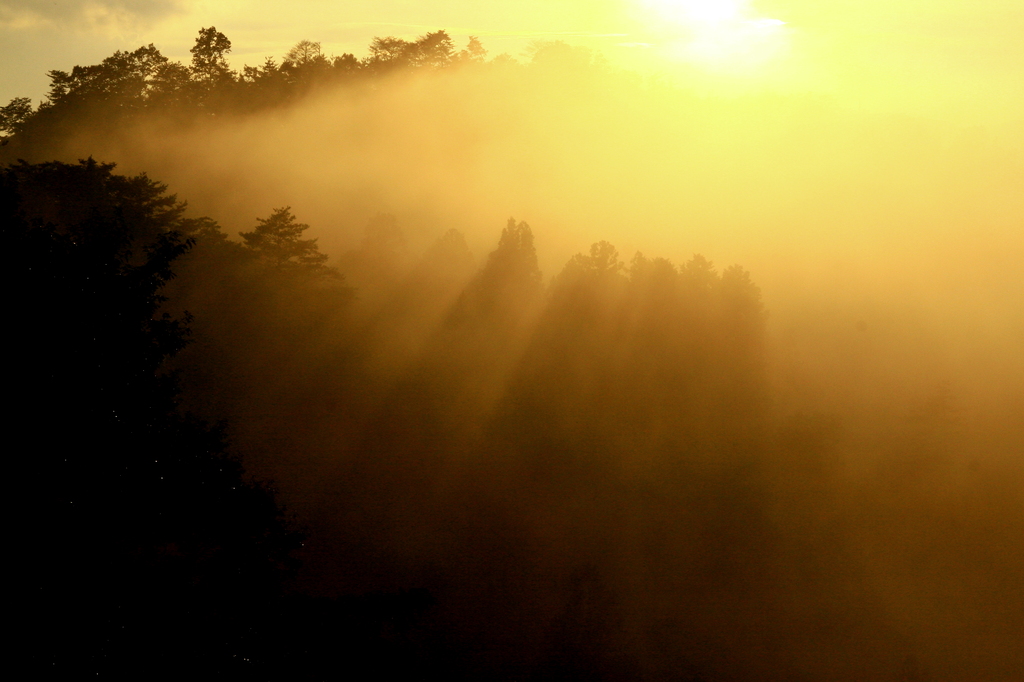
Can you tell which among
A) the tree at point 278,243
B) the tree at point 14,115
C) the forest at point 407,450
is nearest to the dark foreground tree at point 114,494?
the forest at point 407,450

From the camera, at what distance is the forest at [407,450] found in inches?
334

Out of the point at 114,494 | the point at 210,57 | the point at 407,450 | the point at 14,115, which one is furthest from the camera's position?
the point at 210,57

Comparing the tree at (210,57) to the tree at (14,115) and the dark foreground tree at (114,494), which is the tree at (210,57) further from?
the dark foreground tree at (114,494)

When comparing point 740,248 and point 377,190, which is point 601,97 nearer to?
point 740,248

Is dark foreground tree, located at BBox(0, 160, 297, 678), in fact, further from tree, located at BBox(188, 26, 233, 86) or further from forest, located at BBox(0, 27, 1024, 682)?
tree, located at BBox(188, 26, 233, 86)

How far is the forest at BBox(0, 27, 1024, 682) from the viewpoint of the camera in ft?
27.8

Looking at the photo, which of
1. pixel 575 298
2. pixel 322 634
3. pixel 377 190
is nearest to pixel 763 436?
pixel 575 298

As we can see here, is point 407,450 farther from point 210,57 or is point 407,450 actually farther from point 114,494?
point 210,57

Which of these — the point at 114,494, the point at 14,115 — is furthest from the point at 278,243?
the point at 14,115

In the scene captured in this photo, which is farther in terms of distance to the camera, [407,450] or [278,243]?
[278,243]

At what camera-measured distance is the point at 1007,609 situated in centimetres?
3441

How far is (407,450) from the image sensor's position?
1138 inches

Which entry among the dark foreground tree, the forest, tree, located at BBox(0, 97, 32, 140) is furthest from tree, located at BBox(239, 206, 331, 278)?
tree, located at BBox(0, 97, 32, 140)

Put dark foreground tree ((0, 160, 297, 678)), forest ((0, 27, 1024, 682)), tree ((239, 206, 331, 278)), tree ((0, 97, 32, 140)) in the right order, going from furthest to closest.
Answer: tree ((0, 97, 32, 140)) → tree ((239, 206, 331, 278)) → forest ((0, 27, 1024, 682)) → dark foreground tree ((0, 160, 297, 678))
